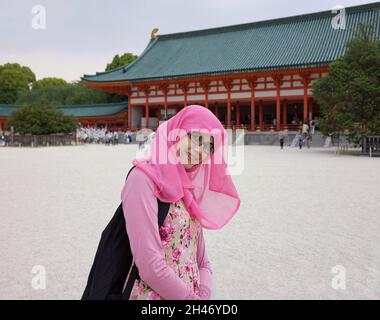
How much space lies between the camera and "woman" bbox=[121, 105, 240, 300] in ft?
5.39

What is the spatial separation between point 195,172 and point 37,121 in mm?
30161

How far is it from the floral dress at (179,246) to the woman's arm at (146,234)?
0.09 m

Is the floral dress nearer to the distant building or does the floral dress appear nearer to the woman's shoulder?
the woman's shoulder

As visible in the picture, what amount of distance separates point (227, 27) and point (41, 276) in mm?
35690

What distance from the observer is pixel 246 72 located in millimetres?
29219

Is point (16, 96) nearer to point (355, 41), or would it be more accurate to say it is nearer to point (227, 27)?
point (227, 27)

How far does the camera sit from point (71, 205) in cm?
742

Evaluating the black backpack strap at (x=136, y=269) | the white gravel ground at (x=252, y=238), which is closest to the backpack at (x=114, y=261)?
the black backpack strap at (x=136, y=269)

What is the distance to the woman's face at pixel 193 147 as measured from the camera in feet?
5.96

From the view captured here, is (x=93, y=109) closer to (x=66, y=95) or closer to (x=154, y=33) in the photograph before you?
(x=154, y=33)

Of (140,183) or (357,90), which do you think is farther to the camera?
(357,90)

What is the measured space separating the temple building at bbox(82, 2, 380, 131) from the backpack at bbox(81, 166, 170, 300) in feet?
88.5

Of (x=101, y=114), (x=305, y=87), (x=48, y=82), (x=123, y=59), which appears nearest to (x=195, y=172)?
(x=305, y=87)

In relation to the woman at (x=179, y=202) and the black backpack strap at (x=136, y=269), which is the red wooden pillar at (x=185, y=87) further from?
the black backpack strap at (x=136, y=269)
